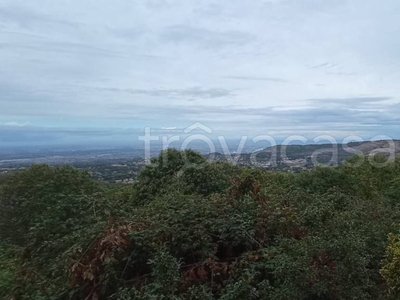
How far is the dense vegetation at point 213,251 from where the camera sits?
13.0ft

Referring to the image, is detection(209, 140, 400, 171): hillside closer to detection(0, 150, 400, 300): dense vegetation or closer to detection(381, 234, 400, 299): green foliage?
detection(0, 150, 400, 300): dense vegetation

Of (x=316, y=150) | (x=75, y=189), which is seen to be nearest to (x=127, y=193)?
(x=75, y=189)

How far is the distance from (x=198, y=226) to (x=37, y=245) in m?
3.10

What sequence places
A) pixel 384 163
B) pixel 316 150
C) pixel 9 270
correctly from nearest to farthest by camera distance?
1. pixel 9 270
2. pixel 384 163
3. pixel 316 150

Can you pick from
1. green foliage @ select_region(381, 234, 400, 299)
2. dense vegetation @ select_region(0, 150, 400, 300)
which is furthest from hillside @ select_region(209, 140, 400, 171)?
green foliage @ select_region(381, 234, 400, 299)

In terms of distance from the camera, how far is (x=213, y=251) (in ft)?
15.5

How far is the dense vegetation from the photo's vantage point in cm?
396

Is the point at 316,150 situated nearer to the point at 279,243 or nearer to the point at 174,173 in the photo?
the point at 174,173

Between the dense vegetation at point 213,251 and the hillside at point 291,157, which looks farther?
the hillside at point 291,157

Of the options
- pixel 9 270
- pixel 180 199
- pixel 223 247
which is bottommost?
pixel 9 270

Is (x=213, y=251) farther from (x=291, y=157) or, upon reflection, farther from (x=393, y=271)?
(x=291, y=157)

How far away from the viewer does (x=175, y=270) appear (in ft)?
13.5

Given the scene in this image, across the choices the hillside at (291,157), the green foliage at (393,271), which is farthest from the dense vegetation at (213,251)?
the hillside at (291,157)

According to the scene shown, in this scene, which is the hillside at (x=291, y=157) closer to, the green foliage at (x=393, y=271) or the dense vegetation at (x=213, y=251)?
the dense vegetation at (x=213, y=251)
